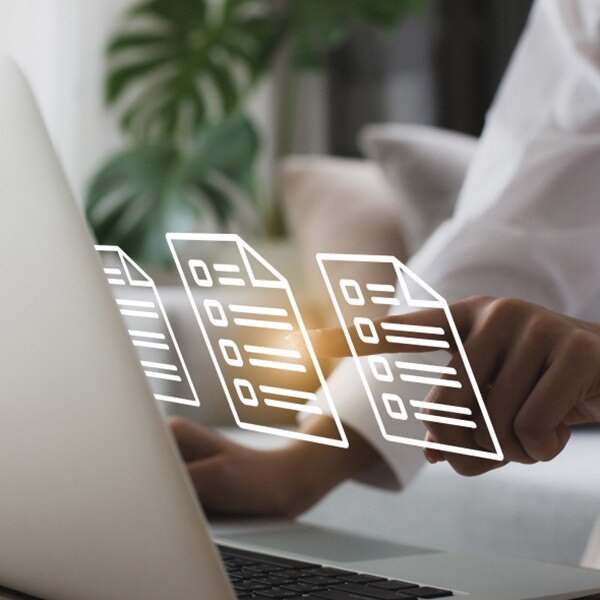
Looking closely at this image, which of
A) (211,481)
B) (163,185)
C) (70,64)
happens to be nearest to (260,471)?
(211,481)

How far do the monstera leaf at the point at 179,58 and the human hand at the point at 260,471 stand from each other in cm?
163

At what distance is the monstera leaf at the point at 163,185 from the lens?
1.87m

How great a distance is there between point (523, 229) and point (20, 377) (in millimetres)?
336

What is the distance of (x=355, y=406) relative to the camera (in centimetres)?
53

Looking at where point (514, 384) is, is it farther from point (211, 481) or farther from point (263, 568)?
→ point (211, 481)

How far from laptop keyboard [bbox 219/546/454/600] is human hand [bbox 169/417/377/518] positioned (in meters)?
0.13

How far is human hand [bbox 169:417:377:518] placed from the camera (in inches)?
21.0

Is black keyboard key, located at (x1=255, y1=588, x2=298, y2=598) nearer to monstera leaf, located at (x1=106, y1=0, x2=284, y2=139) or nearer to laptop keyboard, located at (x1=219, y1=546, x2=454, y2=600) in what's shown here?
laptop keyboard, located at (x1=219, y1=546, x2=454, y2=600)

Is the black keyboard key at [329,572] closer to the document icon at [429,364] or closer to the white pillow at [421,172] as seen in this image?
the document icon at [429,364]

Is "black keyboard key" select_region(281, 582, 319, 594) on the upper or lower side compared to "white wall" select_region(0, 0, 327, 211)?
upper

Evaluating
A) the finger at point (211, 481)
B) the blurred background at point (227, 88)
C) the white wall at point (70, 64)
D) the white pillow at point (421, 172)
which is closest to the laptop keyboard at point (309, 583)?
the finger at point (211, 481)

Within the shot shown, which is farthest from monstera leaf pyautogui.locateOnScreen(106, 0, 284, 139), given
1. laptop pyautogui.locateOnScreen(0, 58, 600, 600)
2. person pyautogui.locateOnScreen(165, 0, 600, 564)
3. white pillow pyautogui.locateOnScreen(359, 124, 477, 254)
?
laptop pyautogui.locateOnScreen(0, 58, 600, 600)

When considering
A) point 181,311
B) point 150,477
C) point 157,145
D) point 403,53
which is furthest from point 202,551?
point 403,53

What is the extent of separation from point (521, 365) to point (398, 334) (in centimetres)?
4
